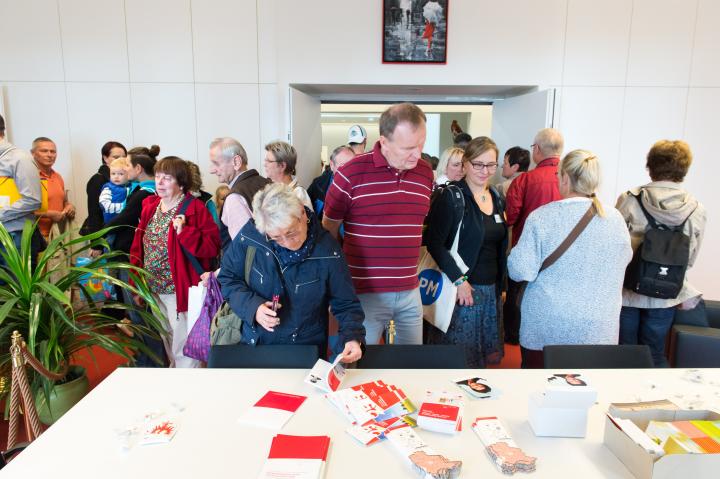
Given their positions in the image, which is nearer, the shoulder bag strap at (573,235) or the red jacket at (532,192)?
the shoulder bag strap at (573,235)

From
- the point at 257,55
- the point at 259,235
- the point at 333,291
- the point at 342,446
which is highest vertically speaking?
the point at 257,55

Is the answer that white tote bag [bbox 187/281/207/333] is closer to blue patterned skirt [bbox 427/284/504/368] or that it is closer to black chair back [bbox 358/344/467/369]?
black chair back [bbox 358/344/467/369]

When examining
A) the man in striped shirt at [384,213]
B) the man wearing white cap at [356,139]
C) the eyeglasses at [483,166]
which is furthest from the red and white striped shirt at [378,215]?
the man wearing white cap at [356,139]

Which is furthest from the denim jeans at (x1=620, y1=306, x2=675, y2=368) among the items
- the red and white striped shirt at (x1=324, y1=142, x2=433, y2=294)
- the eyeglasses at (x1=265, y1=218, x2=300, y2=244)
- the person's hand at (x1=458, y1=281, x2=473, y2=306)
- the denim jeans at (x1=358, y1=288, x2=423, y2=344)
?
the eyeglasses at (x1=265, y1=218, x2=300, y2=244)

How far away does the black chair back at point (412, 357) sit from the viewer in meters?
1.86

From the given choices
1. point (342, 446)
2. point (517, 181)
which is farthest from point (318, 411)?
point (517, 181)

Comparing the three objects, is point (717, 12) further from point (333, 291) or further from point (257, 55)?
point (333, 291)

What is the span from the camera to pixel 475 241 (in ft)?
7.94

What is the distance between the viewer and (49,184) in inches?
161

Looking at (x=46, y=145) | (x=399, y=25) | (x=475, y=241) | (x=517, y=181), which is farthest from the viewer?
(x=399, y=25)

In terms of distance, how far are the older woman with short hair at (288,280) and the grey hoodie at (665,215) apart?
5.33 feet

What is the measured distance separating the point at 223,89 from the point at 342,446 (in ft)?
13.7

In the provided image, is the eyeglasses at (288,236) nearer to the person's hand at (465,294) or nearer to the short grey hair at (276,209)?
the short grey hair at (276,209)

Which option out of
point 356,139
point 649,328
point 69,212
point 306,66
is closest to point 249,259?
point 649,328
